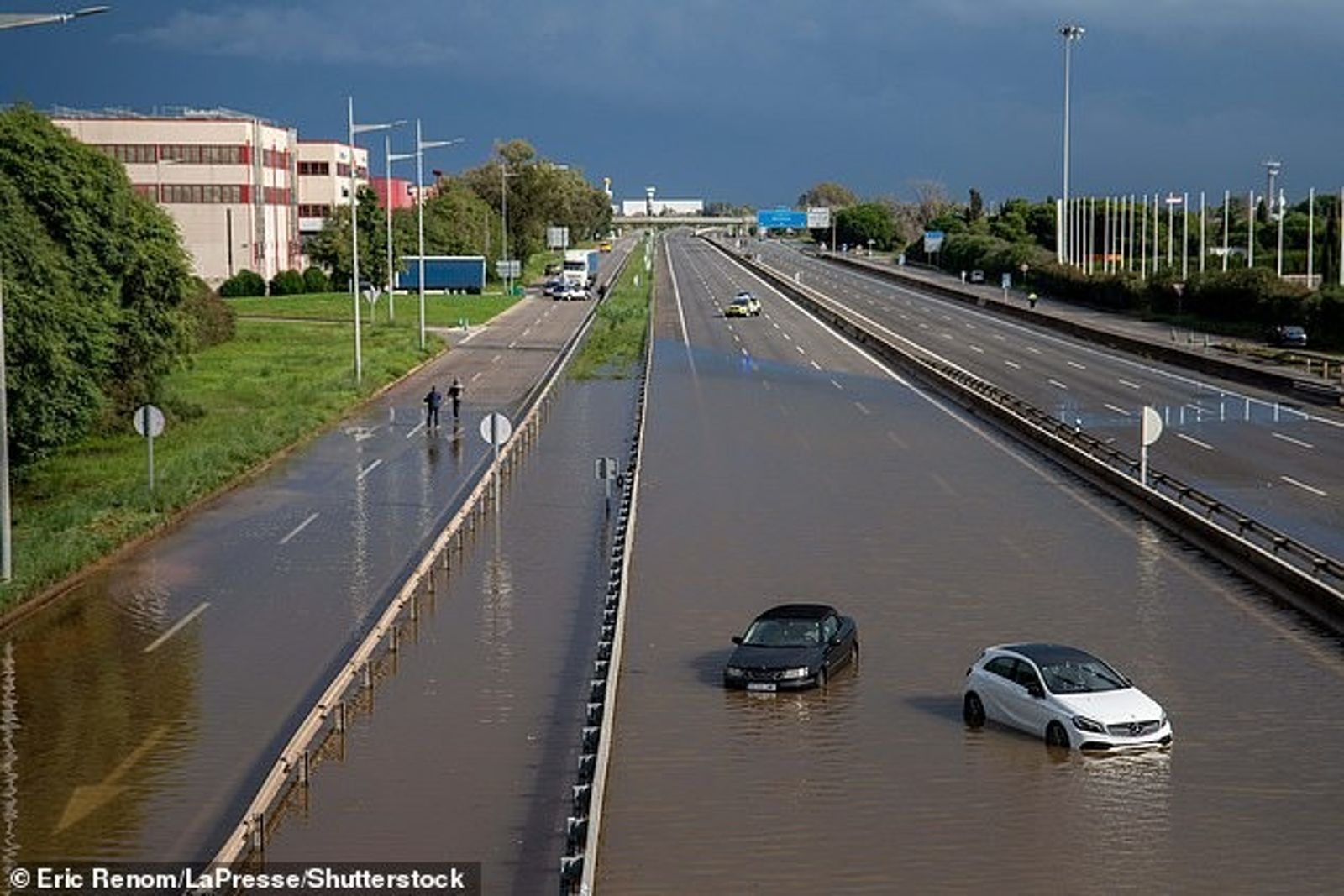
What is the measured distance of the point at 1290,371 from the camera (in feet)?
213

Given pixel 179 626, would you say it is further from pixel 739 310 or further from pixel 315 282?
pixel 315 282

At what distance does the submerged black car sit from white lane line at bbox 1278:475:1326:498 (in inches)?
699

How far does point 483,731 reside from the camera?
65.2 feet

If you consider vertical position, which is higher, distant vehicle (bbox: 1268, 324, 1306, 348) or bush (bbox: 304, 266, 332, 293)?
bush (bbox: 304, 266, 332, 293)

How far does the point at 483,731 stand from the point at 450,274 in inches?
3968

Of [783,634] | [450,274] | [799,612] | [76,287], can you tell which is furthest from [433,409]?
[450,274]

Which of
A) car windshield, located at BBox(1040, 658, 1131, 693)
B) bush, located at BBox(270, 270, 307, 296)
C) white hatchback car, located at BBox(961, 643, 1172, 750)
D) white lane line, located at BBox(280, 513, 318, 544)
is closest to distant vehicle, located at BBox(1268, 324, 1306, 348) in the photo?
white lane line, located at BBox(280, 513, 318, 544)

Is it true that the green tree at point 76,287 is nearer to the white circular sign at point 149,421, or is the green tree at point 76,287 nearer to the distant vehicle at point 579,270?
the white circular sign at point 149,421

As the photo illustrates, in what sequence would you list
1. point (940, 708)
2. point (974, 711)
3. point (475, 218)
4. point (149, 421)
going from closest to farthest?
point (974, 711) → point (940, 708) → point (149, 421) → point (475, 218)

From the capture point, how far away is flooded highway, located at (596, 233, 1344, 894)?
600 inches

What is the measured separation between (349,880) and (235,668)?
887cm

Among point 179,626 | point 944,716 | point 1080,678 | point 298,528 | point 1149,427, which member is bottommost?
point 179,626

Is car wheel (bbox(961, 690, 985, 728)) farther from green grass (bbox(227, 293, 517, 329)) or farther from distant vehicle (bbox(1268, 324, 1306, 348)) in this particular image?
green grass (bbox(227, 293, 517, 329))

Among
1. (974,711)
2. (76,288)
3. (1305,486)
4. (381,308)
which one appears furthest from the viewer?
(381,308)
